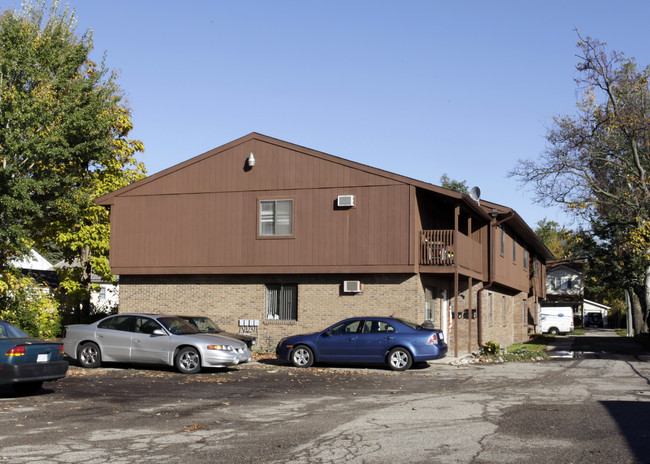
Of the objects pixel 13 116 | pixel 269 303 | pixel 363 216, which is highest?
pixel 13 116

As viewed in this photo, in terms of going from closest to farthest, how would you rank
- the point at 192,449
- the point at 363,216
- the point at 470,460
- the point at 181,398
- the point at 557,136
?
the point at 470,460
the point at 192,449
the point at 181,398
the point at 363,216
the point at 557,136

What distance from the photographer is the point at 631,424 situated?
10141 mm

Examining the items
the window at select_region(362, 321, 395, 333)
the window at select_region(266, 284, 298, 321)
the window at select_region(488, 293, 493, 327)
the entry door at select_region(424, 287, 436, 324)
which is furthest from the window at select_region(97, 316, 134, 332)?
the window at select_region(488, 293, 493, 327)

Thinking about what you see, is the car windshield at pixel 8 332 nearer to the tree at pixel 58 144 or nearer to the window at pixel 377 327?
the window at pixel 377 327

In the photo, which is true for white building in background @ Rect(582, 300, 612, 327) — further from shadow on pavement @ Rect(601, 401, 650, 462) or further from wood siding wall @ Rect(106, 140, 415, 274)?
shadow on pavement @ Rect(601, 401, 650, 462)

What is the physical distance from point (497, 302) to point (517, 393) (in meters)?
19.4

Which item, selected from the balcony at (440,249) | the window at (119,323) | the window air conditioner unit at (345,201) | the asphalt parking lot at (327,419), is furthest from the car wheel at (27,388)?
the balcony at (440,249)

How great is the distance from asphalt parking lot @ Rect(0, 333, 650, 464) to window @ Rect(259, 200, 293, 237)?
7621 millimetres

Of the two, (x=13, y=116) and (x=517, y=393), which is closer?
(x=517, y=393)

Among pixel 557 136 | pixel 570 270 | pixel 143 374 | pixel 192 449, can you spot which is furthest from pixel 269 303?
pixel 570 270

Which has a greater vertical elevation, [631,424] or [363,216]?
[363,216]

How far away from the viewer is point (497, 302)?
3309 cm

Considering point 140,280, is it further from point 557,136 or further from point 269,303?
point 557,136

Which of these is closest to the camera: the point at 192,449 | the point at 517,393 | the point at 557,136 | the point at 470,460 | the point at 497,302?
the point at 470,460
